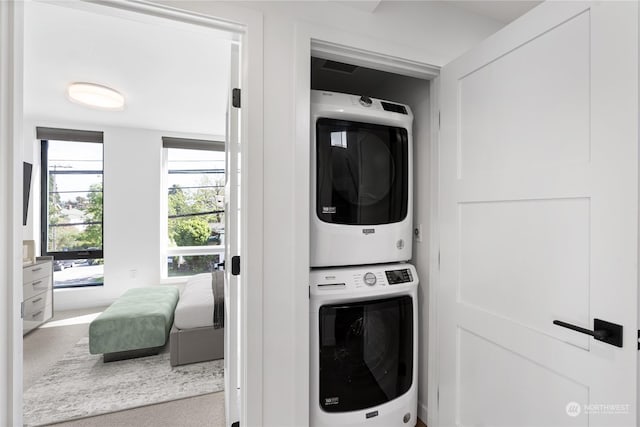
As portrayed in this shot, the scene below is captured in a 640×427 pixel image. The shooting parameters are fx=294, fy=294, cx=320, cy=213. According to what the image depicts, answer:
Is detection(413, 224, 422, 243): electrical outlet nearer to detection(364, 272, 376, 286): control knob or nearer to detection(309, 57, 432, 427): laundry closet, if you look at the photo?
detection(309, 57, 432, 427): laundry closet

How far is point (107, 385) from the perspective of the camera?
2227 millimetres

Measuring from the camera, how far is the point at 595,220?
0.94 meters

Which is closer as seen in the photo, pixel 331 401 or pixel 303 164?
pixel 303 164

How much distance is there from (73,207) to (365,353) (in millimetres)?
4627

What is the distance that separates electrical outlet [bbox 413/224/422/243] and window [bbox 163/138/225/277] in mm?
3507

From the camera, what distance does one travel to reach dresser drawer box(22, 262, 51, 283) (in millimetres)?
3121

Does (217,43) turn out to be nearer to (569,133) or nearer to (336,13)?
(336,13)

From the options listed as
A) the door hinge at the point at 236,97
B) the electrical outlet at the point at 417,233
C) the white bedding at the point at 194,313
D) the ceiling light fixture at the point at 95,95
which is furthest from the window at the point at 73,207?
the electrical outlet at the point at 417,233

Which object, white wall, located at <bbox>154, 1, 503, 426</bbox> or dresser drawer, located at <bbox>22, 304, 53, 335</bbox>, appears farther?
dresser drawer, located at <bbox>22, 304, 53, 335</bbox>

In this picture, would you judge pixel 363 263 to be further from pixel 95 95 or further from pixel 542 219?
pixel 95 95

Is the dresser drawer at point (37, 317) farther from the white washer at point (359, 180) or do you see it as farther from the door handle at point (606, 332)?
the door handle at point (606, 332)

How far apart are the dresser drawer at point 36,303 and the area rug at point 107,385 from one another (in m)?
0.98

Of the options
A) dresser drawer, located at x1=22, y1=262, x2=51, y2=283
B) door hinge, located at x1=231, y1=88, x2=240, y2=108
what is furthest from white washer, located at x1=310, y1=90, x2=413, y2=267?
dresser drawer, located at x1=22, y1=262, x2=51, y2=283

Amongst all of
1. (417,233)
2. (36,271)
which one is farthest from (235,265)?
(36,271)
